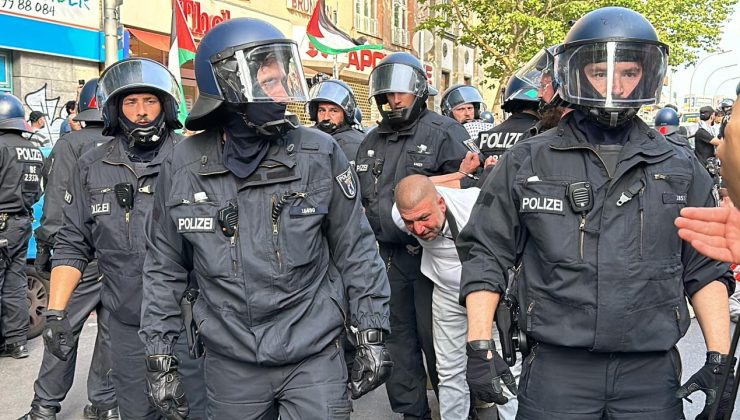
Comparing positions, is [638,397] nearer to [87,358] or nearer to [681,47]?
[87,358]

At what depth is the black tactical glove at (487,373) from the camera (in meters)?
2.92

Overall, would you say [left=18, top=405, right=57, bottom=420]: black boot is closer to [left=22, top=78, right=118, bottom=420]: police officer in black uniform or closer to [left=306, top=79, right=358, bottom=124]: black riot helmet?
[left=22, top=78, right=118, bottom=420]: police officer in black uniform

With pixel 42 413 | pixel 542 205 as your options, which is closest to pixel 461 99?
pixel 42 413

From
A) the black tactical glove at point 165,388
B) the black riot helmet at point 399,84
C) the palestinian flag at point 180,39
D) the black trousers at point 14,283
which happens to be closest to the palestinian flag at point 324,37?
the palestinian flag at point 180,39

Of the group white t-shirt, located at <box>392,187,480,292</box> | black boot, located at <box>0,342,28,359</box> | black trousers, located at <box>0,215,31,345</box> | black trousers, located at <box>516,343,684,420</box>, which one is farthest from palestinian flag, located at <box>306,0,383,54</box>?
black trousers, located at <box>516,343,684,420</box>

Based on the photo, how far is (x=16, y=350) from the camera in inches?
271

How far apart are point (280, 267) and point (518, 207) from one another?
0.88m

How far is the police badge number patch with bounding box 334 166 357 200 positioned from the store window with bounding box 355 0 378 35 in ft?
81.5

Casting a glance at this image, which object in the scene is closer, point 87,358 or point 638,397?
point 638,397

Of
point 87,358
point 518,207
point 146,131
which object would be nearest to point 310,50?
point 87,358

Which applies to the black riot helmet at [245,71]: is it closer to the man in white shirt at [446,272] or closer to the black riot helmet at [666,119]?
the man in white shirt at [446,272]

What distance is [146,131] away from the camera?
4324 mm

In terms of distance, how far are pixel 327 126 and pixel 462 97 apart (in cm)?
191

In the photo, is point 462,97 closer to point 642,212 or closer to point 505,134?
point 505,134
